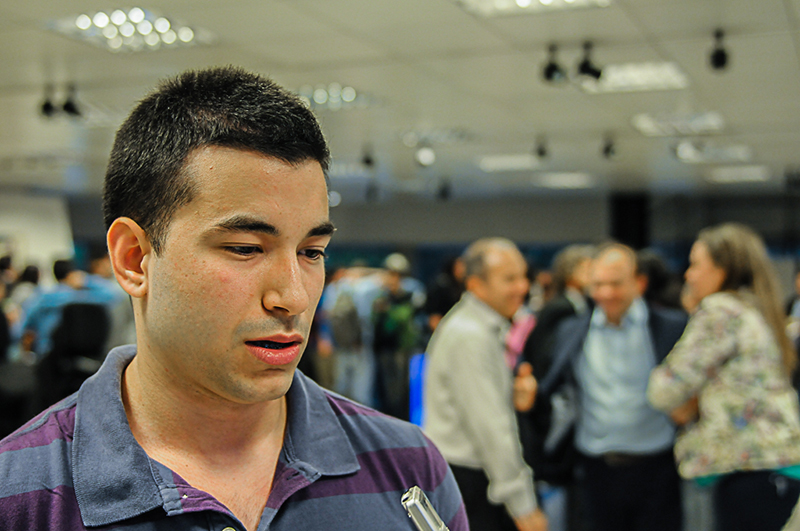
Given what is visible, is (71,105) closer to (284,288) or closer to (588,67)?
(588,67)

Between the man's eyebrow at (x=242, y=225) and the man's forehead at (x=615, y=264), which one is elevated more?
the man's eyebrow at (x=242, y=225)

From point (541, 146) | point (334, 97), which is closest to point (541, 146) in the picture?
point (541, 146)

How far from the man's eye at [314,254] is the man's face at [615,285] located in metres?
2.27

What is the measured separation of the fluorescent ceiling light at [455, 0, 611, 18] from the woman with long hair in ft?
4.40

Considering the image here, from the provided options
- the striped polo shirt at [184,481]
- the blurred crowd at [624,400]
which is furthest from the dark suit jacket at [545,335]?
the striped polo shirt at [184,481]

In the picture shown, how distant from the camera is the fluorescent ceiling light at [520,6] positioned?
135 inches

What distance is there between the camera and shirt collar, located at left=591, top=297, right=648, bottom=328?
2986 mm

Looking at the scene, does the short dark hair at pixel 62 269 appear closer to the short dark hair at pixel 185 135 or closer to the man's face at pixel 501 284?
the man's face at pixel 501 284

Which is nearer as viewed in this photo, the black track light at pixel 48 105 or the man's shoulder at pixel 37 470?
the man's shoulder at pixel 37 470

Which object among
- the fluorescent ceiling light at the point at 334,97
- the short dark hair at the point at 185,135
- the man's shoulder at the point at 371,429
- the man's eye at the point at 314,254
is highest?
the fluorescent ceiling light at the point at 334,97

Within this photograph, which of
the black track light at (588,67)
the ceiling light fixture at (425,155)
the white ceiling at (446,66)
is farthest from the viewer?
the ceiling light fixture at (425,155)

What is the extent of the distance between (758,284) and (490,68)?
7.79 feet

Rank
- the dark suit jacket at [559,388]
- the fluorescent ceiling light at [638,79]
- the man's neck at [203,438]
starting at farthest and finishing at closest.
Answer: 1. the fluorescent ceiling light at [638,79]
2. the dark suit jacket at [559,388]
3. the man's neck at [203,438]

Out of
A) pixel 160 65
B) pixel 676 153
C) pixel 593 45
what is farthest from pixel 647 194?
pixel 160 65
